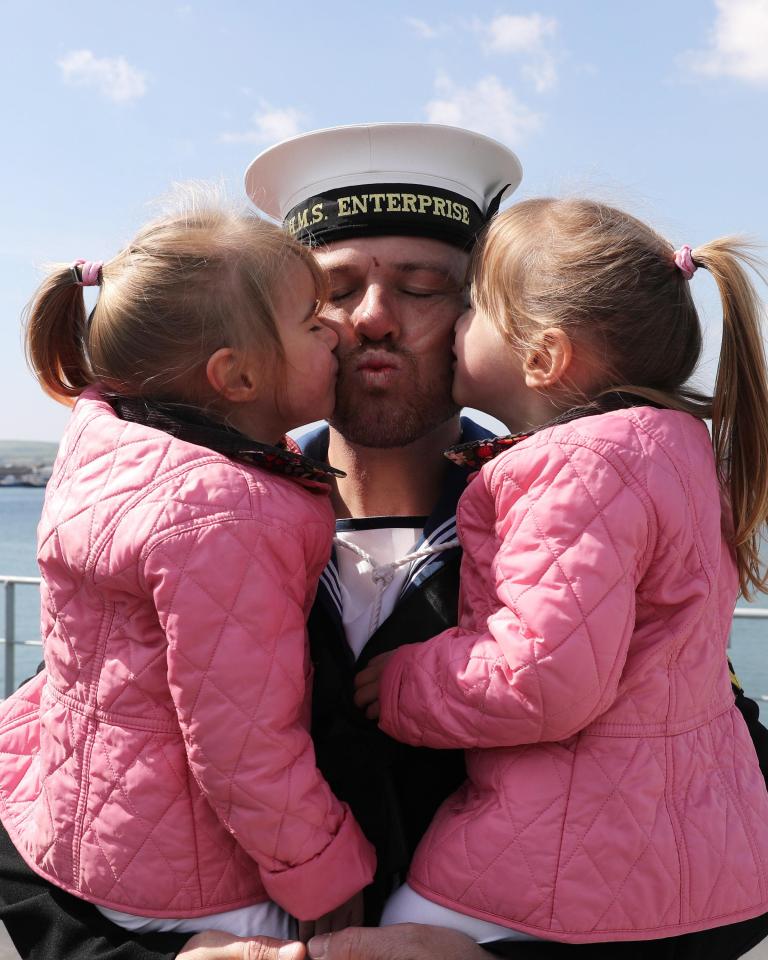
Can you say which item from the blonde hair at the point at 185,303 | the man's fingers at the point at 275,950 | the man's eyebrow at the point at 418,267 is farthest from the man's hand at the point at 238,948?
the man's eyebrow at the point at 418,267

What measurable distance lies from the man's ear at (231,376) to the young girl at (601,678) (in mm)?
406

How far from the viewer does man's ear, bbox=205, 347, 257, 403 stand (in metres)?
1.59

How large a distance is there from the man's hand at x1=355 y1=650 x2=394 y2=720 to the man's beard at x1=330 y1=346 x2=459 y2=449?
2.12 feet

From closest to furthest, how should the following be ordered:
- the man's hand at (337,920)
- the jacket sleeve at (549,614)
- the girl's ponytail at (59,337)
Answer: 1. the jacket sleeve at (549,614)
2. the man's hand at (337,920)
3. the girl's ponytail at (59,337)

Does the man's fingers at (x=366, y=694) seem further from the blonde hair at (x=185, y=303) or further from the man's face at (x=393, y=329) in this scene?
the man's face at (x=393, y=329)

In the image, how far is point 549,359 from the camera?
5.26 feet

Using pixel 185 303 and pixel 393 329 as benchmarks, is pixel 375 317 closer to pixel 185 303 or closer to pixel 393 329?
pixel 393 329

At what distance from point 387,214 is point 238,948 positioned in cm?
148

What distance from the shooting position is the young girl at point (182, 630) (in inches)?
51.9

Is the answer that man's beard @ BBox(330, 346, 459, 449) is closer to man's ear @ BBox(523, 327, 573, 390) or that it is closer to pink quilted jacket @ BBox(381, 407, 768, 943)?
man's ear @ BBox(523, 327, 573, 390)

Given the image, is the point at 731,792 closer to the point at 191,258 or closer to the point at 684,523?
the point at 684,523

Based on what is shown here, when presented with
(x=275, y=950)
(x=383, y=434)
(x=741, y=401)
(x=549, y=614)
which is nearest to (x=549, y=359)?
(x=741, y=401)

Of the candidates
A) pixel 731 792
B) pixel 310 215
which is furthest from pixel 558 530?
pixel 310 215

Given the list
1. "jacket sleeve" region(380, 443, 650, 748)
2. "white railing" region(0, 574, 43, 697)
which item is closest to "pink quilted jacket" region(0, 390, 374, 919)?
"jacket sleeve" region(380, 443, 650, 748)
